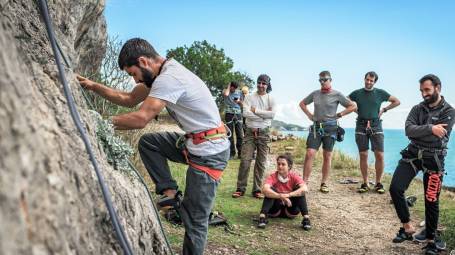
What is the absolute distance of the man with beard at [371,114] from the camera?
9312 mm

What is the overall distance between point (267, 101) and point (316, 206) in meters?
2.34

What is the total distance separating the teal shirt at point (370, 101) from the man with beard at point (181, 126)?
228 inches

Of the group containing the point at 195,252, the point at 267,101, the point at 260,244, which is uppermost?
the point at 267,101

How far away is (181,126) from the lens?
4246 millimetres

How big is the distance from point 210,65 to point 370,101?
97.2 ft

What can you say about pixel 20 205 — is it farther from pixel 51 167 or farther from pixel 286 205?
pixel 286 205

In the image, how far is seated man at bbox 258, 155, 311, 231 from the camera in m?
7.34

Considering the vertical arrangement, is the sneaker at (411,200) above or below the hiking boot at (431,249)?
above

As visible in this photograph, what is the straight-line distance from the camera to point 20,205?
5.45 feet

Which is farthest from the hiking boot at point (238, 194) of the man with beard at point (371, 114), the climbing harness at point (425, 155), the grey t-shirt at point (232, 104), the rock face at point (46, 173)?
the rock face at point (46, 173)

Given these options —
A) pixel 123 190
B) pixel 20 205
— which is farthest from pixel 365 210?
pixel 20 205

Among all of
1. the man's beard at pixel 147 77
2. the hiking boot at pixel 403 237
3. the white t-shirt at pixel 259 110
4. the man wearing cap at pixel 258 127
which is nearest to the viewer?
the man's beard at pixel 147 77

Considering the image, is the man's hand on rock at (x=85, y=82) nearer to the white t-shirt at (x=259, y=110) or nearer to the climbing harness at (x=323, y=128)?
the white t-shirt at (x=259, y=110)

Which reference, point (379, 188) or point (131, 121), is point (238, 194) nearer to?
point (379, 188)
